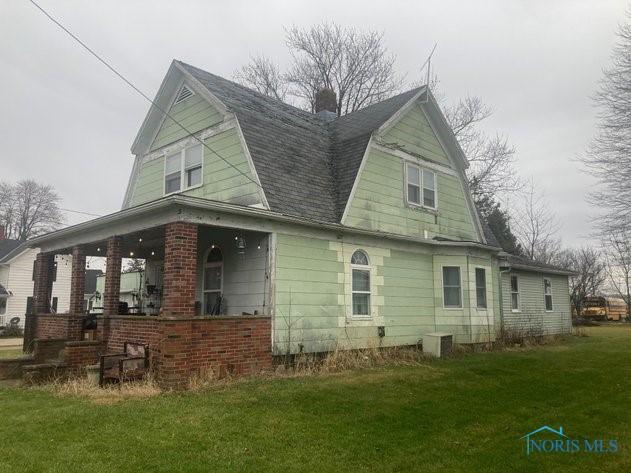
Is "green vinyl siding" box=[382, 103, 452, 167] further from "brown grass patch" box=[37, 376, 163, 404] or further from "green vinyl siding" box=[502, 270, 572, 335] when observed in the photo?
"brown grass patch" box=[37, 376, 163, 404]

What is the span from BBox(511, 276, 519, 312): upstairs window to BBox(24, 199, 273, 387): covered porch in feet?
39.2

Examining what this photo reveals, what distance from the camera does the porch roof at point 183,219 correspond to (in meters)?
9.46

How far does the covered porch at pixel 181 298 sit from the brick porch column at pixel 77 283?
0.07 ft

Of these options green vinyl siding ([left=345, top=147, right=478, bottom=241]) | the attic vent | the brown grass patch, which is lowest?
the brown grass patch

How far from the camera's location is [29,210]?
158ft

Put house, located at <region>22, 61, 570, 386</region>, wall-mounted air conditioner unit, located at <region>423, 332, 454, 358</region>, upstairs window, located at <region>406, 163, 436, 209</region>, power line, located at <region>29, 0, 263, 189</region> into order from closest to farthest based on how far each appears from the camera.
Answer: power line, located at <region>29, 0, 263, 189</region> < house, located at <region>22, 61, 570, 386</region> < wall-mounted air conditioner unit, located at <region>423, 332, 454, 358</region> < upstairs window, located at <region>406, 163, 436, 209</region>

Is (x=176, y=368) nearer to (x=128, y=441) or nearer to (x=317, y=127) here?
(x=128, y=441)

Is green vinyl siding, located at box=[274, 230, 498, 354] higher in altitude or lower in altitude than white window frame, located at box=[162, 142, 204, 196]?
lower

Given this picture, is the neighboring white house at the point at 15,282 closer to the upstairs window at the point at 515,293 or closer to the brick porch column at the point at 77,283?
the brick porch column at the point at 77,283

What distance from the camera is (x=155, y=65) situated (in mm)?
14977

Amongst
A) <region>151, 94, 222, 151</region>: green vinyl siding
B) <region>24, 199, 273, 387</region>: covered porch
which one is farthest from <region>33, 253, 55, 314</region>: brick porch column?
<region>151, 94, 222, 151</region>: green vinyl siding

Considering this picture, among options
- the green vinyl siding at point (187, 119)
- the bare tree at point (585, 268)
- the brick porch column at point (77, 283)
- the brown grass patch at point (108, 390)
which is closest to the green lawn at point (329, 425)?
the brown grass patch at point (108, 390)

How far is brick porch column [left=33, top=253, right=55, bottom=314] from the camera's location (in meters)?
14.5

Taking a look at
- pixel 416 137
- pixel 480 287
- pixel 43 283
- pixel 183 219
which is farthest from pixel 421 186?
pixel 43 283
